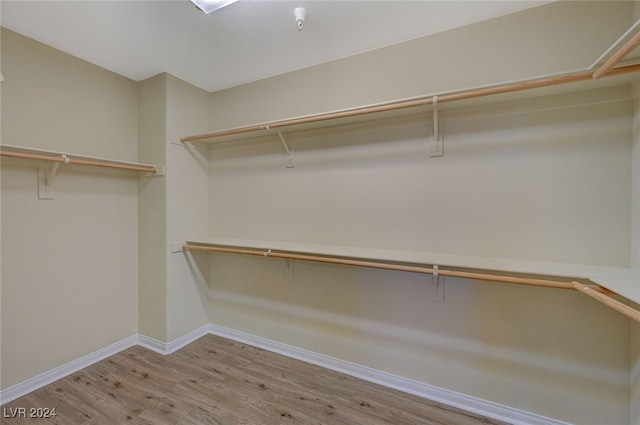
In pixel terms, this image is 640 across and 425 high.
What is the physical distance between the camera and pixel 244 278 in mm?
2594

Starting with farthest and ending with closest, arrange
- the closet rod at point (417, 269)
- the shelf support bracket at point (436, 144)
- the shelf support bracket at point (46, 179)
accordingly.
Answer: the shelf support bracket at point (46, 179)
the shelf support bracket at point (436, 144)
the closet rod at point (417, 269)

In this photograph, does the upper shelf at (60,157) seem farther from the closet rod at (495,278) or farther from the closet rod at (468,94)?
the closet rod at (468,94)

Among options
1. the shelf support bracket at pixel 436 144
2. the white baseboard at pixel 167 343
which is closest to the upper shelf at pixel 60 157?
the white baseboard at pixel 167 343

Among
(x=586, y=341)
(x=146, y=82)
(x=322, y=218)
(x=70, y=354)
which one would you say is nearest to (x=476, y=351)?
(x=586, y=341)

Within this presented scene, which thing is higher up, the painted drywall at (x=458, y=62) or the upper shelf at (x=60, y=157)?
the painted drywall at (x=458, y=62)

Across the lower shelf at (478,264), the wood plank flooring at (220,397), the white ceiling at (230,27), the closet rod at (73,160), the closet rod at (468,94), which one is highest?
the white ceiling at (230,27)

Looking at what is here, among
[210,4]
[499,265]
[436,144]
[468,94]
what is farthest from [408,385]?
[210,4]

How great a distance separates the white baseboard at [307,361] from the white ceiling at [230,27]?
243 centimetres

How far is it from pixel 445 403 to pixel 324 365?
0.91 metres

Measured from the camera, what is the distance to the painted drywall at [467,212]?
1455mm

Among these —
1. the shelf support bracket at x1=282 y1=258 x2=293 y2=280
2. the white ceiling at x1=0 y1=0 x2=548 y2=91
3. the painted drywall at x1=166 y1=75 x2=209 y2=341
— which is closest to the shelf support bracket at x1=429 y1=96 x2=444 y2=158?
the white ceiling at x1=0 y1=0 x2=548 y2=91

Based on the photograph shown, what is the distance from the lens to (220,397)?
6.08 ft

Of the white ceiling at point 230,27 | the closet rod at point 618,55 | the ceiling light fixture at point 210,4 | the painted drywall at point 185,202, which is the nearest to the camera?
the closet rod at point 618,55

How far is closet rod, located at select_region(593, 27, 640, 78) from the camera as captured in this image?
0.91 m
